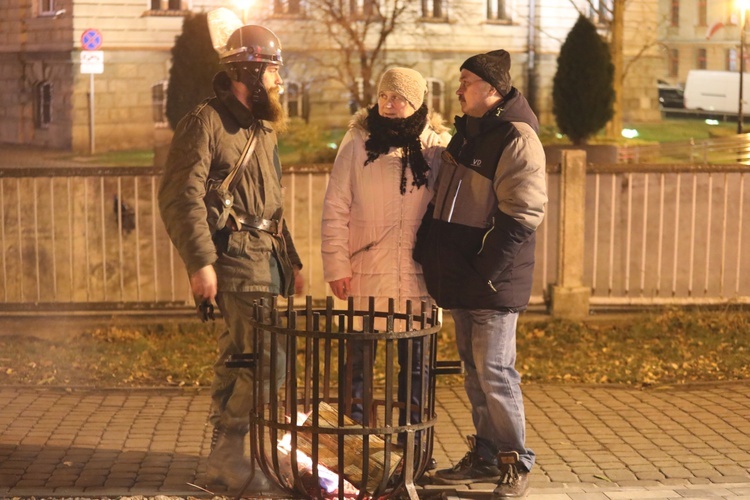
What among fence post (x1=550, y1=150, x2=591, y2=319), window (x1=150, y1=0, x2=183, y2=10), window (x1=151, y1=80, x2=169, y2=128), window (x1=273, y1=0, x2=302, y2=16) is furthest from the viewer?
window (x1=150, y1=0, x2=183, y2=10)

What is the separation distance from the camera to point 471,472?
17.9 ft

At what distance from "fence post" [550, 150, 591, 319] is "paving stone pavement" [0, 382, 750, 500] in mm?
1929

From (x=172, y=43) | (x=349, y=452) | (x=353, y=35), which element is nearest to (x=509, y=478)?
(x=349, y=452)

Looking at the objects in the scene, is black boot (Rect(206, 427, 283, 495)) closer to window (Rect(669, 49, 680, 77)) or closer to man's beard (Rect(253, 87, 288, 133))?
man's beard (Rect(253, 87, 288, 133))

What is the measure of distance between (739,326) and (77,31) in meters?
16.3

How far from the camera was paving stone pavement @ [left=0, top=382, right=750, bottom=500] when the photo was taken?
538 cm

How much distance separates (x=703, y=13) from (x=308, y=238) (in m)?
21.1

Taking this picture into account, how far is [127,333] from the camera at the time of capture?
29.5 feet

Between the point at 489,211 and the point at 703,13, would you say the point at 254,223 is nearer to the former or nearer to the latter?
the point at 489,211

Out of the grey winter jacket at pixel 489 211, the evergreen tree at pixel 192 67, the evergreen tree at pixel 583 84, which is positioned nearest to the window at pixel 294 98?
the evergreen tree at pixel 583 84

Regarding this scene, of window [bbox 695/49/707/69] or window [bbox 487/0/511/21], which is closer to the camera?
window [bbox 695/49/707/69]

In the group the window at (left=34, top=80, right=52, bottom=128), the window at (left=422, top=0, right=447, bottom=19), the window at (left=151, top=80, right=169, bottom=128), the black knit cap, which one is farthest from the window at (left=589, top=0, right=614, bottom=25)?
the black knit cap

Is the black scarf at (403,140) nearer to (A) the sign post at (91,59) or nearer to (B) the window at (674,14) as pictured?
(A) the sign post at (91,59)

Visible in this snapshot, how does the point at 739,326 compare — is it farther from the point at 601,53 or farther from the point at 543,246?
the point at 601,53
